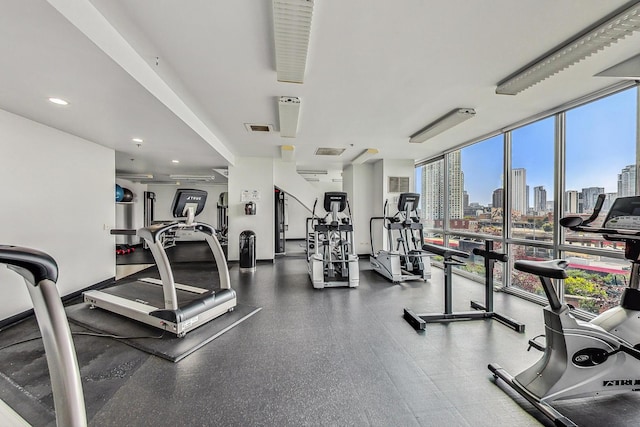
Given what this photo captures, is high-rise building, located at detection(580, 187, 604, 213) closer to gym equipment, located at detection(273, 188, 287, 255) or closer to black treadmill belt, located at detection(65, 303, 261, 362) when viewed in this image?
black treadmill belt, located at detection(65, 303, 261, 362)

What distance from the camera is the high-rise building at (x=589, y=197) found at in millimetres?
3053

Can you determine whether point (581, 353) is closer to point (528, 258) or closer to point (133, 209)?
point (528, 258)

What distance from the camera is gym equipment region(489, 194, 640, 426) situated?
167cm

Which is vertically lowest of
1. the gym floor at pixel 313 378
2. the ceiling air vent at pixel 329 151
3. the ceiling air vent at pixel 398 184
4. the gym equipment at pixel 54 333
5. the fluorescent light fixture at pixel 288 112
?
the gym floor at pixel 313 378

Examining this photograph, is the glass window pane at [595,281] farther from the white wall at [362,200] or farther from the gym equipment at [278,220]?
the gym equipment at [278,220]

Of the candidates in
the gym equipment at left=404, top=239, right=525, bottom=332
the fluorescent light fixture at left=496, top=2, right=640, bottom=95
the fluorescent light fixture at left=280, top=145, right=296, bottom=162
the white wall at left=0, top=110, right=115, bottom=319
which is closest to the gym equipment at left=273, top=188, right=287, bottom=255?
the fluorescent light fixture at left=280, top=145, right=296, bottom=162

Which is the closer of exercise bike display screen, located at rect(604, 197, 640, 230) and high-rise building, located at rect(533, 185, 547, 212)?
exercise bike display screen, located at rect(604, 197, 640, 230)

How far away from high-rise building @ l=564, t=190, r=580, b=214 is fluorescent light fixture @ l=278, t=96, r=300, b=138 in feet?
12.5

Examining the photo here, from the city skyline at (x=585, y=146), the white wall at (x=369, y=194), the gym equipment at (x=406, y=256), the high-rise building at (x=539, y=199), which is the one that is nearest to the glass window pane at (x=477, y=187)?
the city skyline at (x=585, y=146)

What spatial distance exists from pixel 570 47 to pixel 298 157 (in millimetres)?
5095

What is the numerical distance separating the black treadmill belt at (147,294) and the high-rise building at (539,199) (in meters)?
5.00

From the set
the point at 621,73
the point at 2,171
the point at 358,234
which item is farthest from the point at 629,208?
the point at 2,171

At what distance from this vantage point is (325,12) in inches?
69.9

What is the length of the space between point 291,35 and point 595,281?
4.44 meters
